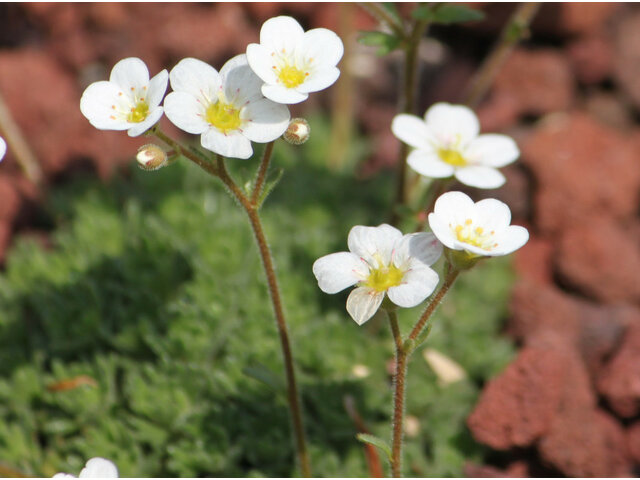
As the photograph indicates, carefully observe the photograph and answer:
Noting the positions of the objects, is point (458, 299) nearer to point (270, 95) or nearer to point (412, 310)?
point (412, 310)

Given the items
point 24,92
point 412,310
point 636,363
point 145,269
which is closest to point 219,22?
point 24,92

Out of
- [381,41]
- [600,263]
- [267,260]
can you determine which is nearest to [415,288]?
[267,260]

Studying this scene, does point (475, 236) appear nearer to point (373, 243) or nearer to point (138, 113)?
point (373, 243)

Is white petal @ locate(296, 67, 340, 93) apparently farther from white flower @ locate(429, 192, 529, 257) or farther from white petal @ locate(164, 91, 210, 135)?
white flower @ locate(429, 192, 529, 257)

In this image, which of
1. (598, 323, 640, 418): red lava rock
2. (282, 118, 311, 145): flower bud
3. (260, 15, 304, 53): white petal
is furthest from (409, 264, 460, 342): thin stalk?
(598, 323, 640, 418): red lava rock

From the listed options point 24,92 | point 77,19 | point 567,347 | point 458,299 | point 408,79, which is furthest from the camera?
point 77,19

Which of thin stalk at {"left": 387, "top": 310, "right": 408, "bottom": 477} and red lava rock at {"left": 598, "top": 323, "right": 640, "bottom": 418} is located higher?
thin stalk at {"left": 387, "top": 310, "right": 408, "bottom": 477}
